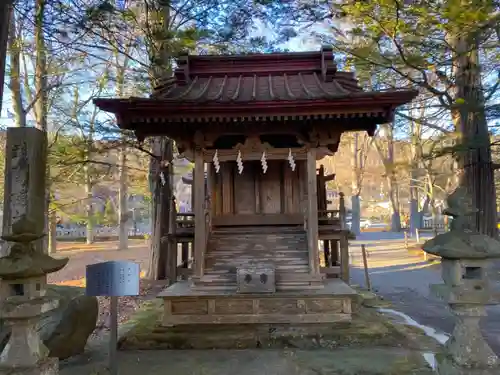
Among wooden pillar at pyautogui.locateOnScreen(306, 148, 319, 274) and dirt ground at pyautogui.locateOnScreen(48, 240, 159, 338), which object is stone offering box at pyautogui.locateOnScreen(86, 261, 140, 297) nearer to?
dirt ground at pyautogui.locateOnScreen(48, 240, 159, 338)

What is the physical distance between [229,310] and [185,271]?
7.40 ft

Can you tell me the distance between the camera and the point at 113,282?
192 inches

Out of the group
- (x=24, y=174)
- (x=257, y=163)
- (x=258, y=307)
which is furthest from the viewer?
(x=257, y=163)

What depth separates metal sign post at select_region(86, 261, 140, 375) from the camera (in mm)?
4855

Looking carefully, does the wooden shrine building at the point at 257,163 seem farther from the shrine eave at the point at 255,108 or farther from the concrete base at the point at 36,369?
the concrete base at the point at 36,369

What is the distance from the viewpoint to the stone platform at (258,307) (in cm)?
707

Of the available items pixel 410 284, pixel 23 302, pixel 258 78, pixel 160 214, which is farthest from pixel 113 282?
pixel 410 284

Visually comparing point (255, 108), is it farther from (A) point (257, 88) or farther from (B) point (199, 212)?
(B) point (199, 212)

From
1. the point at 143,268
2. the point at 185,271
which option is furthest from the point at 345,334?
the point at 143,268

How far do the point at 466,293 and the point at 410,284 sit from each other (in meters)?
10.4

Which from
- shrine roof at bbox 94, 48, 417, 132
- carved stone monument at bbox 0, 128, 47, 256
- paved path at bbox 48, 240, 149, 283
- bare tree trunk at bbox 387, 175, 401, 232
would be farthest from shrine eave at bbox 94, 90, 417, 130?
bare tree trunk at bbox 387, 175, 401, 232

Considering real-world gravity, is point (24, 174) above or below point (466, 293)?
above

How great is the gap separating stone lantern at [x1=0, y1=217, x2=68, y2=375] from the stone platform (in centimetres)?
293

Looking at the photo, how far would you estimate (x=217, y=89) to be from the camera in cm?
884
